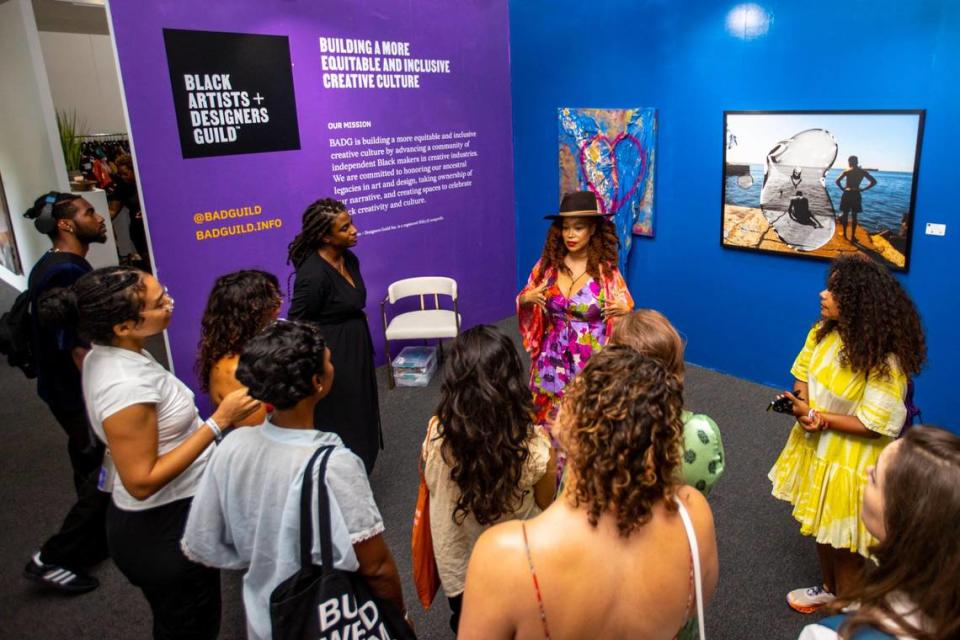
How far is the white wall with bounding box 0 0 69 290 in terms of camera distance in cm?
471

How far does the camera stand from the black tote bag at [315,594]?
4.48 ft

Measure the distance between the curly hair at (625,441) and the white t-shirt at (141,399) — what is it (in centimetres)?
116

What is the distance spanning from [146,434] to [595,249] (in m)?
2.17

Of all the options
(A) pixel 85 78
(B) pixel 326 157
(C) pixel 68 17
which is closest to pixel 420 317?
(B) pixel 326 157

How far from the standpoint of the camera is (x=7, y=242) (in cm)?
770

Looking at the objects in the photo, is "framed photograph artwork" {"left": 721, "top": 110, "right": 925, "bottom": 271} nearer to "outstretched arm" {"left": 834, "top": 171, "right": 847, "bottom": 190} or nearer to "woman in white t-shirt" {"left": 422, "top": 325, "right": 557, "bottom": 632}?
"outstretched arm" {"left": 834, "top": 171, "right": 847, "bottom": 190}

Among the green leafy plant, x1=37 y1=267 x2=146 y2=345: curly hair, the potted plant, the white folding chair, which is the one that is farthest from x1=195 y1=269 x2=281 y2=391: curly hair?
the green leafy plant

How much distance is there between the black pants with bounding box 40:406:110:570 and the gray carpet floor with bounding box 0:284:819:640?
0.50 ft

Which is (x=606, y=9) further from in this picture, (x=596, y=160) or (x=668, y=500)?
(x=668, y=500)

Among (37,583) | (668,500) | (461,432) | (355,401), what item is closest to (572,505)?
(668,500)

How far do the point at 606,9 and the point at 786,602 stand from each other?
4.32m

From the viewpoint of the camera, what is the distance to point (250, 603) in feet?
5.13

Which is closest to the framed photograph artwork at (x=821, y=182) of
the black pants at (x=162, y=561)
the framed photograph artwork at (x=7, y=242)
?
the black pants at (x=162, y=561)

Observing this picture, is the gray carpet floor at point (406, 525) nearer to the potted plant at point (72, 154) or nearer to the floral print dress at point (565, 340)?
the floral print dress at point (565, 340)
